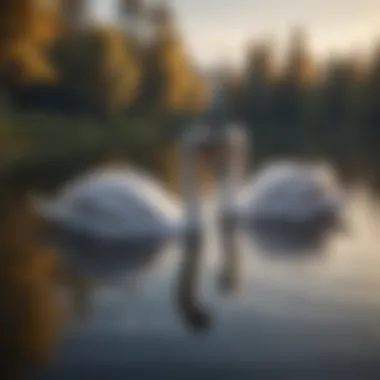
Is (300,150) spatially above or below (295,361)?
above

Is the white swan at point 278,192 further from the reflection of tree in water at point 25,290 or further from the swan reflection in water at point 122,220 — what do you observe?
the reflection of tree in water at point 25,290

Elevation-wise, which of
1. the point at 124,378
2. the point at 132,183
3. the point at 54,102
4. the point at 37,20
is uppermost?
the point at 37,20

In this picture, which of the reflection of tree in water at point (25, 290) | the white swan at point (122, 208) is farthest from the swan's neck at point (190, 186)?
the reflection of tree in water at point (25, 290)

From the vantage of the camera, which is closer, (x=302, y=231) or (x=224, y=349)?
(x=224, y=349)

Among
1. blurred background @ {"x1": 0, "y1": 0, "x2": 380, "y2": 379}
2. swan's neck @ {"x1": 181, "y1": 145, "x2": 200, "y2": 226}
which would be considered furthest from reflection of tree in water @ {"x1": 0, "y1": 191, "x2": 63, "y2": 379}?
swan's neck @ {"x1": 181, "y1": 145, "x2": 200, "y2": 226}

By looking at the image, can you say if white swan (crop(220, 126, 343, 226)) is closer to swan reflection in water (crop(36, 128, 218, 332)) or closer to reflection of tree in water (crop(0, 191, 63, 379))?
swan reflection in water (crop(36, 128, 218, 332))

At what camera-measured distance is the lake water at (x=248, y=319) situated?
3.48 ft

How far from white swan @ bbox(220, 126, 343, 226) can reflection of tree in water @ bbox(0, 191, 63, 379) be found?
279 mm

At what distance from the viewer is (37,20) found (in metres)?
1.18

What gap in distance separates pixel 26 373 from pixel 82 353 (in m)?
0.08

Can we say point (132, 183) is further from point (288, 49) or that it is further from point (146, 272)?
point (288, 49)

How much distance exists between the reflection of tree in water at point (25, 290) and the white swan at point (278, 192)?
0.28 m

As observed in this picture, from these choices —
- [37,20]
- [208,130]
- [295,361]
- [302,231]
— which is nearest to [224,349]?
[295,361]

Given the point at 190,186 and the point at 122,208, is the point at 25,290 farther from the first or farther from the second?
the point at 190,186
